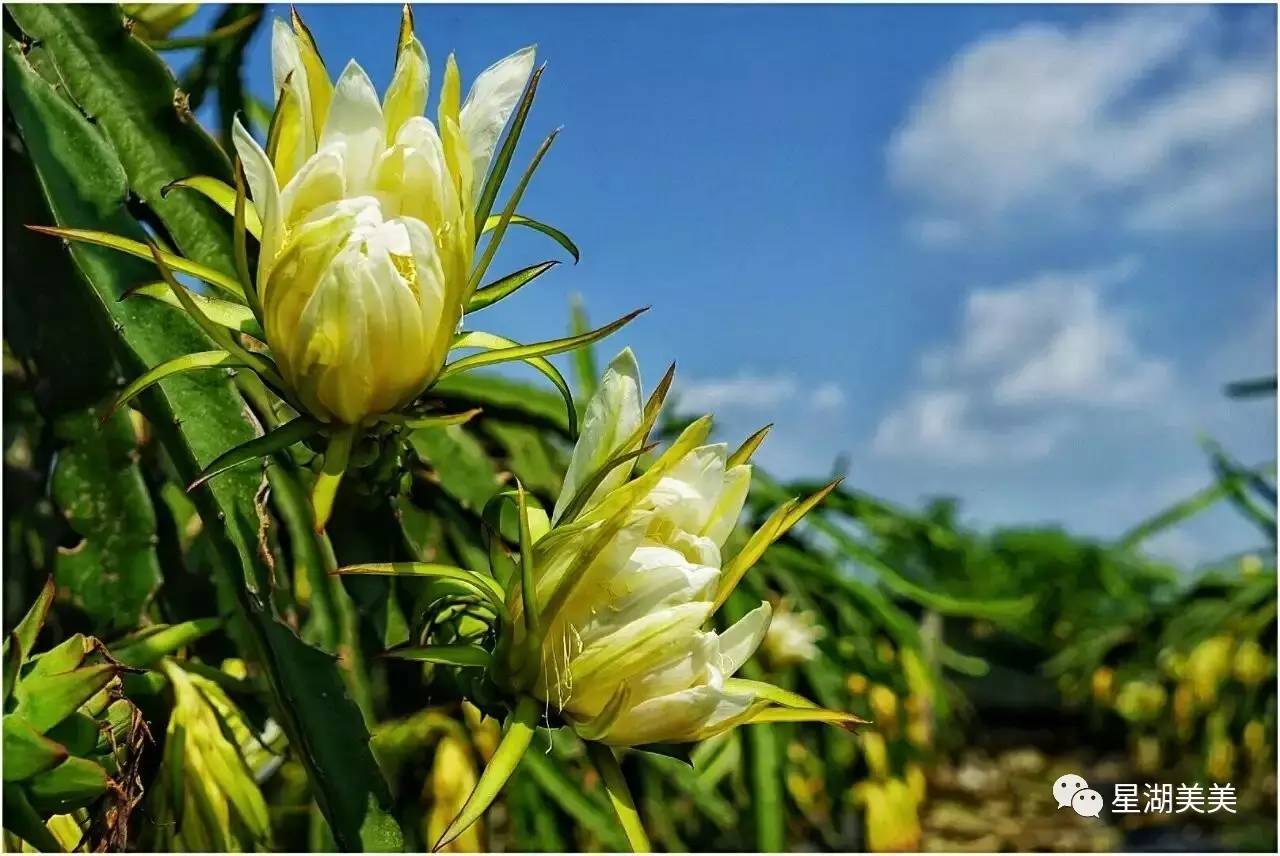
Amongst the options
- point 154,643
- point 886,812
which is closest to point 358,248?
point 154,643

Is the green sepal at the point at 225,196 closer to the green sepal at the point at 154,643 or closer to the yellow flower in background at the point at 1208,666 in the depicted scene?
the green sepal at the point at 154,643

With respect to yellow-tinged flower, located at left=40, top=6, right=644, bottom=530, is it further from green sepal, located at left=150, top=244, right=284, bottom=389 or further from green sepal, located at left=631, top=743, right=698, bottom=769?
green sepal, located at left=631, top=743, right=698, bottom=769

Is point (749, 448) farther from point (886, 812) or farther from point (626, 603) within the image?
point (886, 812)

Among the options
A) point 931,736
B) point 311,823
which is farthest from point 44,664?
point 931,736

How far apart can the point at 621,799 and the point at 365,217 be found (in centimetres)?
16

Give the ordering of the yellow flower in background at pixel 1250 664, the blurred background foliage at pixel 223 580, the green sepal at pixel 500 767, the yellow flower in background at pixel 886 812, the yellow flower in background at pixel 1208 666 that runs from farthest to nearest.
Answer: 1. the yellow flower in background at pixel 1208 666
2. the yellow flower in background at pixel 1250 664
3. the yellow flower in background at pixel 886 812
4. the blurred background foliage at pixel 223 580
5. the green sepal at pixel 500 767

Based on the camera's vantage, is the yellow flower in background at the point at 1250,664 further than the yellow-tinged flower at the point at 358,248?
Yes

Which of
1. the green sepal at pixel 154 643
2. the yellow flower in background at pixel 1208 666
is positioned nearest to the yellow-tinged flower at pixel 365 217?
the green sepal at pixel 154 643

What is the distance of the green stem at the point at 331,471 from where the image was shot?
0.28m

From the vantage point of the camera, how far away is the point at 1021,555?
109 inches

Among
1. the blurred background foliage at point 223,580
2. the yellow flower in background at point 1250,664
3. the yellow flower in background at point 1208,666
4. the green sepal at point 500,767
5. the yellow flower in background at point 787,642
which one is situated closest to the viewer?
the green sepal at point 500,767

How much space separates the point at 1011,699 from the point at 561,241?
2821 millimetres

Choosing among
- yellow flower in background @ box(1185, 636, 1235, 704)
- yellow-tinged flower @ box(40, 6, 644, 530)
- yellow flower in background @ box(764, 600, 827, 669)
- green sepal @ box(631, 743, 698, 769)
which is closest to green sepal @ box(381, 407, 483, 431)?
yellow-tinged flower @ box(40, 6, 644, 530)

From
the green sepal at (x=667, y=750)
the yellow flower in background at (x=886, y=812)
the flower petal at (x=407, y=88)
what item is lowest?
the yellow flower in background at (x=886, y=812)
